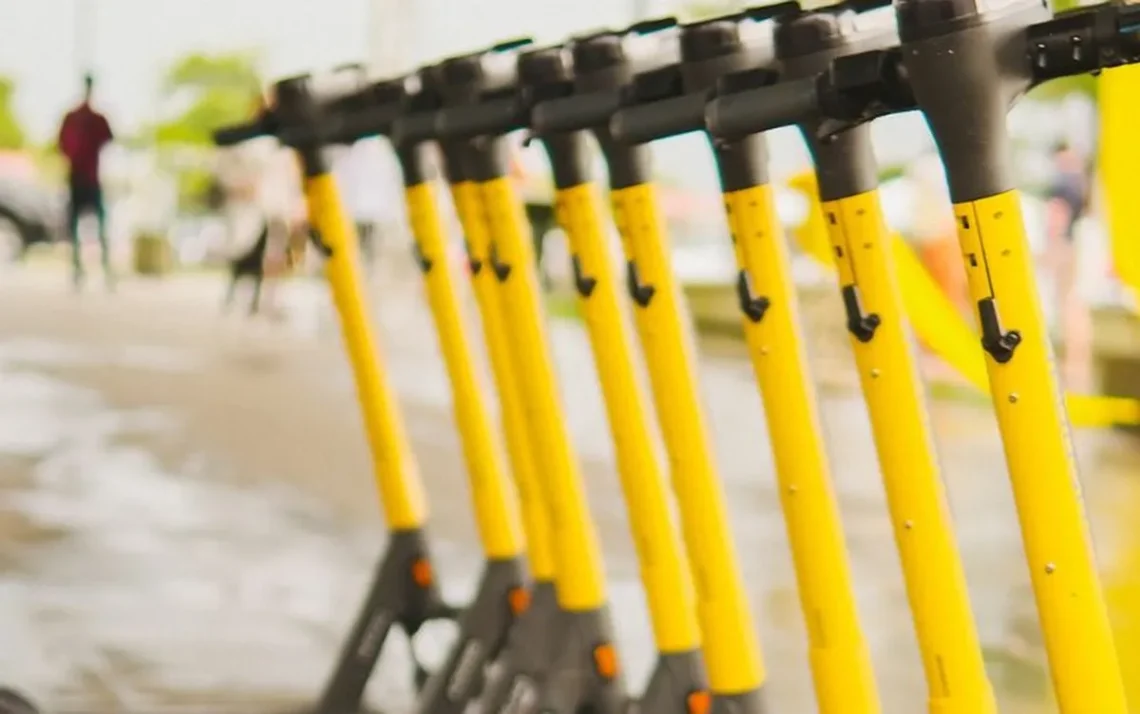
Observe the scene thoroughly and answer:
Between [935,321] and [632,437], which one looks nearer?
[632,437]

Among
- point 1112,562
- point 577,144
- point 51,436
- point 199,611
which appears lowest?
point 1112,562

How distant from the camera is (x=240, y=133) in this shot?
8.46 ft

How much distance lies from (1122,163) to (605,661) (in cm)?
104

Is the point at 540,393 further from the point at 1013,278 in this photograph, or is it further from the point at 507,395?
the point at 1013,278

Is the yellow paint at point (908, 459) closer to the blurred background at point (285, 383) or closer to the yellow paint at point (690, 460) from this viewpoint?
the yellow paint at point (690, 460)

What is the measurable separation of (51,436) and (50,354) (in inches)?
19.5

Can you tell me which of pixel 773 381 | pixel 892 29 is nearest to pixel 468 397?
pixel 773 381

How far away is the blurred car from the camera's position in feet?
15.8

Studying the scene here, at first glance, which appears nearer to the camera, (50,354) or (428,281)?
(428,281)

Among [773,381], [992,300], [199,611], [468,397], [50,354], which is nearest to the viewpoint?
[992,300]

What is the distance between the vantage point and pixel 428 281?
7.93 ft

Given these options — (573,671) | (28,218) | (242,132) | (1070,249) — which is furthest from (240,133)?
(1070,249)

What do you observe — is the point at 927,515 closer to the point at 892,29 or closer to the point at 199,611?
the point at 892,29

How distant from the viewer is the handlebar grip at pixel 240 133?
2.56 m
